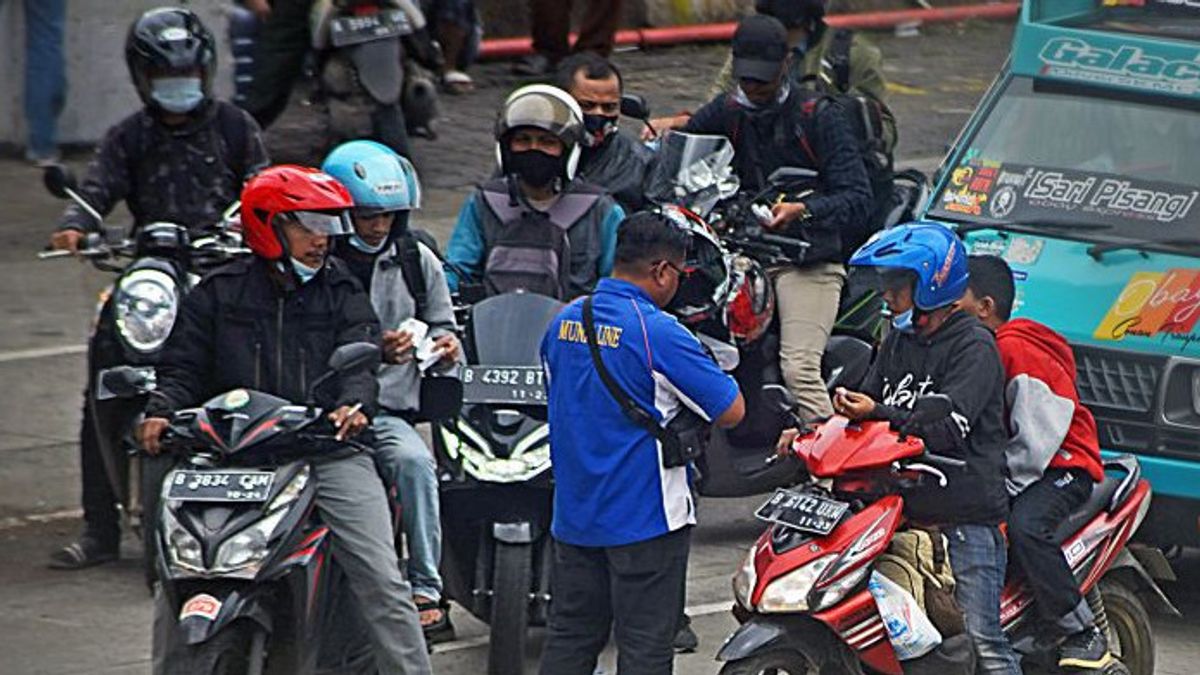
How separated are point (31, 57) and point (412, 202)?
687 cm

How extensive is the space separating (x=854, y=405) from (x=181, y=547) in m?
2.02

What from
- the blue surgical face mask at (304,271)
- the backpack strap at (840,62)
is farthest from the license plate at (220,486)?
the backpack strap at (840,62)

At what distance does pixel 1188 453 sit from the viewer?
30.2ft

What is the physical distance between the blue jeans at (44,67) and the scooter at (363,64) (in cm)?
154

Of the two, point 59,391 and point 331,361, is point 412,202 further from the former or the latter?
point 59,391

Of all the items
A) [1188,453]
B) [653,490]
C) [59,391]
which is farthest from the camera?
[59,391]

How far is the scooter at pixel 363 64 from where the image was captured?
14008 millimetres

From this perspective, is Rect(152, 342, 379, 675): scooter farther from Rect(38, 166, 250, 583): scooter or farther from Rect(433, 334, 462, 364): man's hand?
Rect(38, 166, 250, 583): scooter

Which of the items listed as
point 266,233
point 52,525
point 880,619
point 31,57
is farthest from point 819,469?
point 31,57

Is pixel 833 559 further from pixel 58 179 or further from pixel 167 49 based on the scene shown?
pixel 167 49

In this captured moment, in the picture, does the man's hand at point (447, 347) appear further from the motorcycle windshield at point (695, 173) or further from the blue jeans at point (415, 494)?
the motorcycle windshield at point (695, 173)

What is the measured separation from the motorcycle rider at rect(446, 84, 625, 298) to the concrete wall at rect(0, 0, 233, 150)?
21.2 feet

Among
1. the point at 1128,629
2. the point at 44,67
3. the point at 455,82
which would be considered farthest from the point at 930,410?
the point at 455,82

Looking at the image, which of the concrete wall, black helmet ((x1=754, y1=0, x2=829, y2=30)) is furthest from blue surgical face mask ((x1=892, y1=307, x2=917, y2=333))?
the concrete wall
